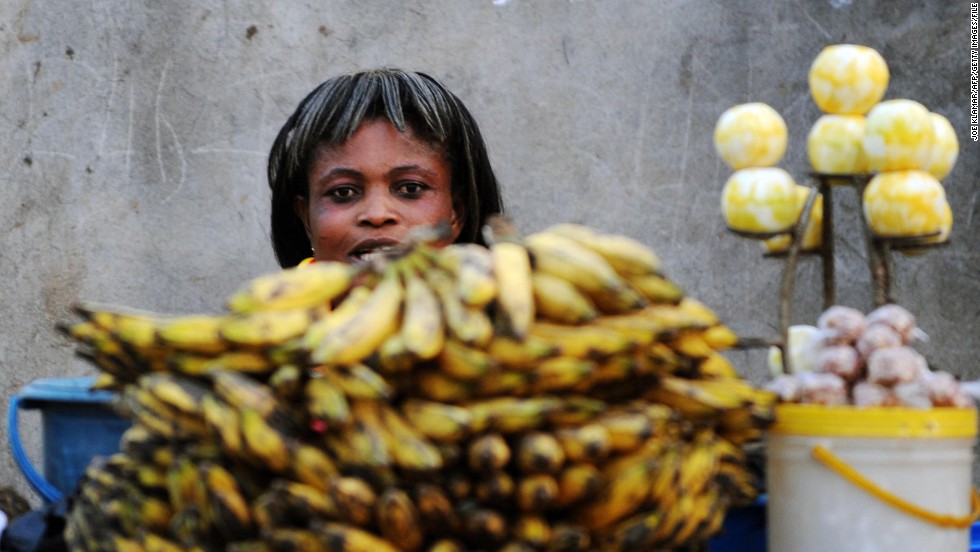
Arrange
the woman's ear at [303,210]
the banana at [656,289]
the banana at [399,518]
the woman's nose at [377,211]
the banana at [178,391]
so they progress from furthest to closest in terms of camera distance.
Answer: the woman's ear at [303,210]
the woman's nose at [377,211]
the banana at [656,289]
the banana at [178,391]
the banana at [399,518]

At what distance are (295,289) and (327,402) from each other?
19cm

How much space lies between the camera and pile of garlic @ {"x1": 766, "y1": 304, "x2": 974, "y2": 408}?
1.73 metres

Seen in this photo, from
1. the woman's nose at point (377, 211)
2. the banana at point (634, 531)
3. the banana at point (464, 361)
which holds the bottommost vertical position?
the banana at point (634, 531)

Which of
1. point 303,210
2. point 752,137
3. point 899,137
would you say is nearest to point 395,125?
point 303,210

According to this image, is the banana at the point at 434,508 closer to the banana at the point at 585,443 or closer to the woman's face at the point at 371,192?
the banana at the point at 585,443

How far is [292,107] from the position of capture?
382 cm

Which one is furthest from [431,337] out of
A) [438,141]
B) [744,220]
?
[438,141]

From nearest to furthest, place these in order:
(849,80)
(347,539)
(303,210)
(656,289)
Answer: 1. (347,539)
2. (656,289)
3. (849,80)
4. (303,210)

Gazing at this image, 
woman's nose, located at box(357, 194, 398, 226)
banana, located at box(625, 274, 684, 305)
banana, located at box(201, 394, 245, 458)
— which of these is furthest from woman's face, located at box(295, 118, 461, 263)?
banana, located at box(201, 394, 245, 458)

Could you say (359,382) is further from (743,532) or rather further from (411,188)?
(411,188)

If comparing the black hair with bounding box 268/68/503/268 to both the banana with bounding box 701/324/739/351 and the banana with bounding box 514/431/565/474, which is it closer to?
the banana with bounding box 701/324/739/351

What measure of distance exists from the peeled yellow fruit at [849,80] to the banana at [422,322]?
826mm

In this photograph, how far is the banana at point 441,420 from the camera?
146cm

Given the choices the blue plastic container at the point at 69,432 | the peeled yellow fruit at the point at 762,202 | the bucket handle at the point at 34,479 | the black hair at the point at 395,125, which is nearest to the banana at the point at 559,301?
the peeled yellow fruit at the point at 762,202
